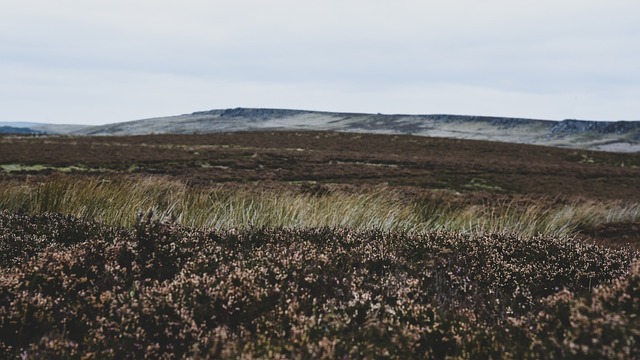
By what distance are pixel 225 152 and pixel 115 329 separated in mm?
30994

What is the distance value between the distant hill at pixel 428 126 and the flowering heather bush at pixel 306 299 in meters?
99.0

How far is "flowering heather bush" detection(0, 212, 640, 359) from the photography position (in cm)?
317

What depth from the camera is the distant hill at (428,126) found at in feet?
363

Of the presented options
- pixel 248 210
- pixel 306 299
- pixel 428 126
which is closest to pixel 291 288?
pixel 306 299

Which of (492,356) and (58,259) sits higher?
(58,259)

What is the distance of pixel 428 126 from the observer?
136250mm

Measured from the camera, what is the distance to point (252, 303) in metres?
3.80

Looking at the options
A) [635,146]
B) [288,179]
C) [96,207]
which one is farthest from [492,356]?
[635,146]

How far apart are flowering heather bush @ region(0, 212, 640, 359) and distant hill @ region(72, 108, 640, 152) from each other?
99.0m

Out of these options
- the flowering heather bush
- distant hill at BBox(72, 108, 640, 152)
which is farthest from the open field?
distant hill at BBox(72, 108, 640, 152)

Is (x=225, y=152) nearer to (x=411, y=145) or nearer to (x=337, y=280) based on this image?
(x=411, y=145)

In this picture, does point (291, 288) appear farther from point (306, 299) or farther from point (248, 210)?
point (248, 210)

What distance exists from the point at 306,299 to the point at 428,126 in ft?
447

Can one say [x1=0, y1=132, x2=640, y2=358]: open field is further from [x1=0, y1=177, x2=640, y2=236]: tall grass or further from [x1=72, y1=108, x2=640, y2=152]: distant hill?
[x1=72, y1=108, x2=640, y2=152]: distant hill
